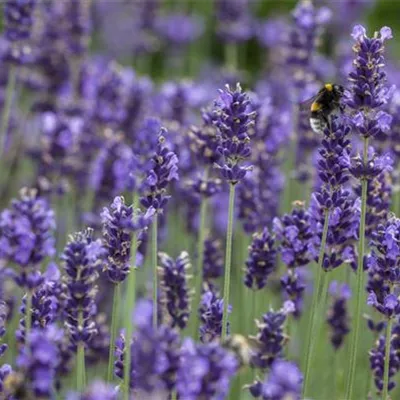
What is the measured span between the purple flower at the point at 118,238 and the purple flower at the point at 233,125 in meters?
0.40

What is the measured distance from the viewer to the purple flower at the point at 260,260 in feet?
13.3

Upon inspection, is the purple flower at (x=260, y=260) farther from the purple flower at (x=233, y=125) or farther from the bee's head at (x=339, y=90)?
the bee's head at (x=339, y=90)

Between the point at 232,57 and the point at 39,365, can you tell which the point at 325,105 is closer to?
the point at 39,365

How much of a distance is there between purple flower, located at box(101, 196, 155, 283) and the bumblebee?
2.96 ft

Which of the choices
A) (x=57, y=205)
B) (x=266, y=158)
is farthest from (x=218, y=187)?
(x=57, y=205)

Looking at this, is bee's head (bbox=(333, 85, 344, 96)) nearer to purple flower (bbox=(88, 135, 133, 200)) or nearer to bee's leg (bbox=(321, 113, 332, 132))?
bee's leg (bbox=(321, 113, 332, 132))

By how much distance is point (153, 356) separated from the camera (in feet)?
7.99

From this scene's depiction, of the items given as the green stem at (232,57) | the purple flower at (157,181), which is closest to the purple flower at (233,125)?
the purple flower at (157,181)

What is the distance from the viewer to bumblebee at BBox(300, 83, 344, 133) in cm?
390

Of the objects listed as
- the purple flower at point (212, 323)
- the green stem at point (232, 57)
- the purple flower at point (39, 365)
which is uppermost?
the green stem at point (232, 57)

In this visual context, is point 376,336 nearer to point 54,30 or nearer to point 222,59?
point 54,30

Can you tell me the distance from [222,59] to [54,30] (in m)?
5.40

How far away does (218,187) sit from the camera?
4.82 m

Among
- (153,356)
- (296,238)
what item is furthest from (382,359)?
(153,356)
